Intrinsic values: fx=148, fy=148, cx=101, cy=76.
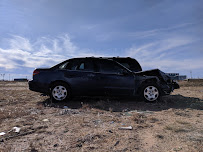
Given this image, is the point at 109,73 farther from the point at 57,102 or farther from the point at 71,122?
the point at 71,122

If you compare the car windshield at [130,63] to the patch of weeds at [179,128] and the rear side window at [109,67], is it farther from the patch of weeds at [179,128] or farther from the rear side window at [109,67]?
the patch of weeds at [179,128]

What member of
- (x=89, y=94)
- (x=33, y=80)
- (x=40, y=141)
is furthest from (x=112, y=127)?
(x=33, y=80)

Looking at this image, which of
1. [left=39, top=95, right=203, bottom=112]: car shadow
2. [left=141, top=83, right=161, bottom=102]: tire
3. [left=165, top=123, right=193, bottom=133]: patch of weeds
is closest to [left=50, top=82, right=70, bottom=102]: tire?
[left=39, top=95, right=203, bottom=112]: car shadow

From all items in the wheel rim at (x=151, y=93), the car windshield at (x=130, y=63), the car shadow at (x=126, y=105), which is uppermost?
the car windshield at (x=130, y=63)

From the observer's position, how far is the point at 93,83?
5367 mm

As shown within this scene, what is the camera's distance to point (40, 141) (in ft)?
7.41

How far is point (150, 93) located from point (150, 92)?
0.12 ft

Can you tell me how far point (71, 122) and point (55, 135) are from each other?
2.26 feet

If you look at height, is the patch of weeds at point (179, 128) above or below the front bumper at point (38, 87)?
below

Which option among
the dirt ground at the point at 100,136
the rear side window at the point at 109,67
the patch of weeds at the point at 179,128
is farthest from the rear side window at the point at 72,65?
the patch of weeds at the point at 179,128

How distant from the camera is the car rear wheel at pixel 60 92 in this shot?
17.5 ft

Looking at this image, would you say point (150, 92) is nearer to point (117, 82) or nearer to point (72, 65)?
point (117, 82)

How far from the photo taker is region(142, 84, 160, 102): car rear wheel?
17.7ft

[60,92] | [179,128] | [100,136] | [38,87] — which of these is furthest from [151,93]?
[38,87]
